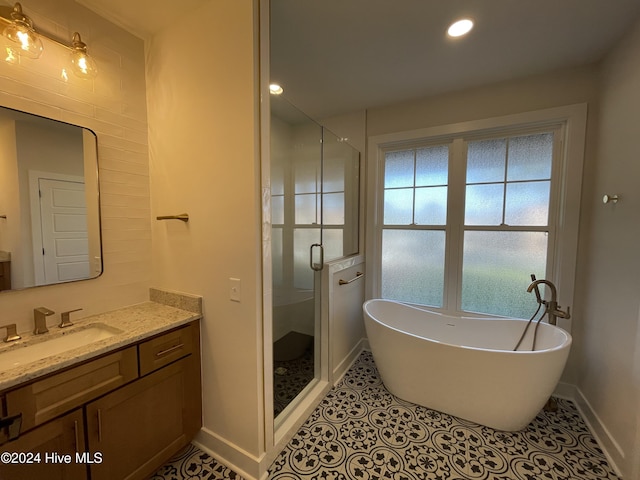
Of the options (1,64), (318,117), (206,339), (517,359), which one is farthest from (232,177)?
(517,359)

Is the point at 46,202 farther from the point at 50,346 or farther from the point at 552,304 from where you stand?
the point at 552,304

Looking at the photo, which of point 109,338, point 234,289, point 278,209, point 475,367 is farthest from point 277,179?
point 475,367

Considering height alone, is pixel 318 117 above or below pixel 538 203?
above

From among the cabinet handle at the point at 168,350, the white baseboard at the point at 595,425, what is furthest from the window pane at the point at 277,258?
the white baseboard at the point at 595,425

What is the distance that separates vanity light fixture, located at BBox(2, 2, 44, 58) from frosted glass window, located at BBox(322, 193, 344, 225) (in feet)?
6.30

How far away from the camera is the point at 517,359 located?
167 cm

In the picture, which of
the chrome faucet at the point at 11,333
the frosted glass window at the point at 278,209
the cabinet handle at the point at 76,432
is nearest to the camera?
the cabinet handle at the point at 76,432

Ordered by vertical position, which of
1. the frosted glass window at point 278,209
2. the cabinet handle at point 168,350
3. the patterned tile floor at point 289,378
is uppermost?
the frosted glass window at point 278,209

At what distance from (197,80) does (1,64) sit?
0.83 meters

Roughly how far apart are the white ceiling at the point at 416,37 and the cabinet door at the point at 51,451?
6.92 ft

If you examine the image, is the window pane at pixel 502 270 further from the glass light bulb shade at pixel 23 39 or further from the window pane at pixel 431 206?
the glass light bulb shade at pixel 23 39

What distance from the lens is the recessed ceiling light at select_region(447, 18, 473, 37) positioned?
5.13 feet

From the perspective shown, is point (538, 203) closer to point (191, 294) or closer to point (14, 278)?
point (191, 294)

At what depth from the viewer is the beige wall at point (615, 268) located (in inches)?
58.9
